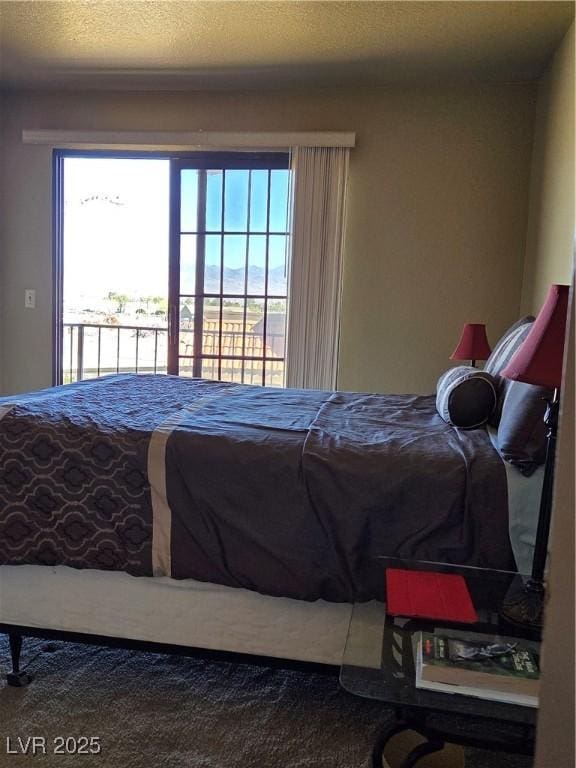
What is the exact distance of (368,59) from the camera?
124 inches

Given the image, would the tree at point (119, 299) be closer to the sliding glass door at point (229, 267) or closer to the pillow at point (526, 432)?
the sliding glass door at point (229, 267)

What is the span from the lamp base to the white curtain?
246 centimetres

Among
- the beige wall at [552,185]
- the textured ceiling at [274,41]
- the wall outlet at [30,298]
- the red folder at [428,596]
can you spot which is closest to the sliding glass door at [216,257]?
the wall outlet at [30,298]

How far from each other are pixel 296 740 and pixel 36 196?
373cm

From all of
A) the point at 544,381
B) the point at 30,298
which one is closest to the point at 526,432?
the point at 544,381

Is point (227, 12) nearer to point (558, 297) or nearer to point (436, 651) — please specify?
point (558, 297)

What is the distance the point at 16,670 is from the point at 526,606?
143cm

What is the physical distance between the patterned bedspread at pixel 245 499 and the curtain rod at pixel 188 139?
237cm

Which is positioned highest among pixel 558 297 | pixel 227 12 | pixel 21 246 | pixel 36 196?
pixel 227 12

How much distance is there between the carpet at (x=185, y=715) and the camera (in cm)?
144

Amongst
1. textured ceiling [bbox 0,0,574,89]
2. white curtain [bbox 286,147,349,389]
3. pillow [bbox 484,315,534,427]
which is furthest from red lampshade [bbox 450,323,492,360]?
textured ceiling [bbox 0,0,574,89]

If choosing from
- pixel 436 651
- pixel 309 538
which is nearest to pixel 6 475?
pixel 309 538

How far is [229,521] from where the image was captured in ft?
5.09

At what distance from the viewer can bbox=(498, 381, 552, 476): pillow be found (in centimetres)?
149
